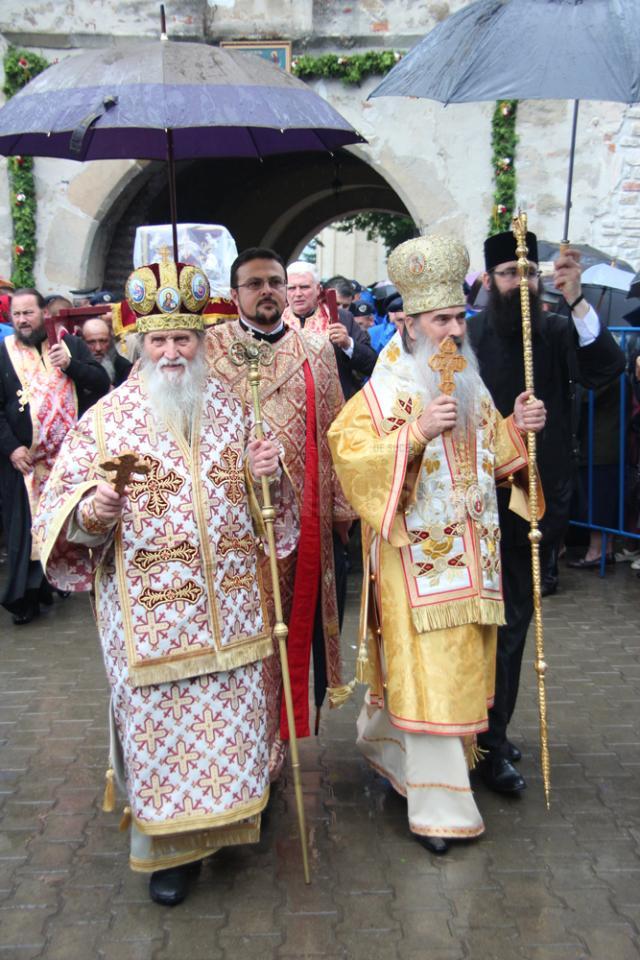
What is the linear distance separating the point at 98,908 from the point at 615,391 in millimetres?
5785

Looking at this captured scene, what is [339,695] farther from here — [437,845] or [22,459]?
[22,459]

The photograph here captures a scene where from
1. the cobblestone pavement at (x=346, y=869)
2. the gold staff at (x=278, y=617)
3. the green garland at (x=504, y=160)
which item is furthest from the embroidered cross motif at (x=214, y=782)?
the green garland at (x=504, y=160)

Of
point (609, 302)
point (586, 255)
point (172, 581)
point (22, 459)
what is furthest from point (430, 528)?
point (586, 255)

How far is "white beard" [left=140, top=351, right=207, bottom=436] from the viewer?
366 cm

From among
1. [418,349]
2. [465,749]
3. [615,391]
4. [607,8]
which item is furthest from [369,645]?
[615,391]

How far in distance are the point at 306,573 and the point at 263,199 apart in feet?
51.5

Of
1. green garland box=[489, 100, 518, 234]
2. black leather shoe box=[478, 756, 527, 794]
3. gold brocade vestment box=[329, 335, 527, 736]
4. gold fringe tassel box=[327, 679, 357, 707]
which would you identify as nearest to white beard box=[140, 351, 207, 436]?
gold brocade vestment box=[329, 335, 527, 736]

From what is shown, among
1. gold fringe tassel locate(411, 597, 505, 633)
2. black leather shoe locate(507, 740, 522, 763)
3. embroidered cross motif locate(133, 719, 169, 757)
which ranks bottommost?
black leather shoe locate(507, 740, 522, 763)

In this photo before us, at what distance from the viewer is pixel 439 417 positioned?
373cm

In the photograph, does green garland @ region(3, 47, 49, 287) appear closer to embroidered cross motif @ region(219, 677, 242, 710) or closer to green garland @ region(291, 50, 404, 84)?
green garland @ region(291, 50, 404, 84)

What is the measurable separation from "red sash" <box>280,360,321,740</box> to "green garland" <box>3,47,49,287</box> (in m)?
8.21

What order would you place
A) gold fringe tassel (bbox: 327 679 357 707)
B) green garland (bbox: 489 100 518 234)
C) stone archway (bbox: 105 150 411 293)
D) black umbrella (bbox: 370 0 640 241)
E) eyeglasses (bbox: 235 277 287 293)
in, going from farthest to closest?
stone archway (bbox: 105 150 411 293) → green garland (bbox: 489 100 518 234) → gold fringe tassel (bbox: 327 679 357 707) → eyeglasses (bbox: 235 277 287 293) → black umbrella (bbox: 370 0 640 241)

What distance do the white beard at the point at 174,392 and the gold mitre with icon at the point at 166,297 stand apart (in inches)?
5.0

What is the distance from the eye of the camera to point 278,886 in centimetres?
374
